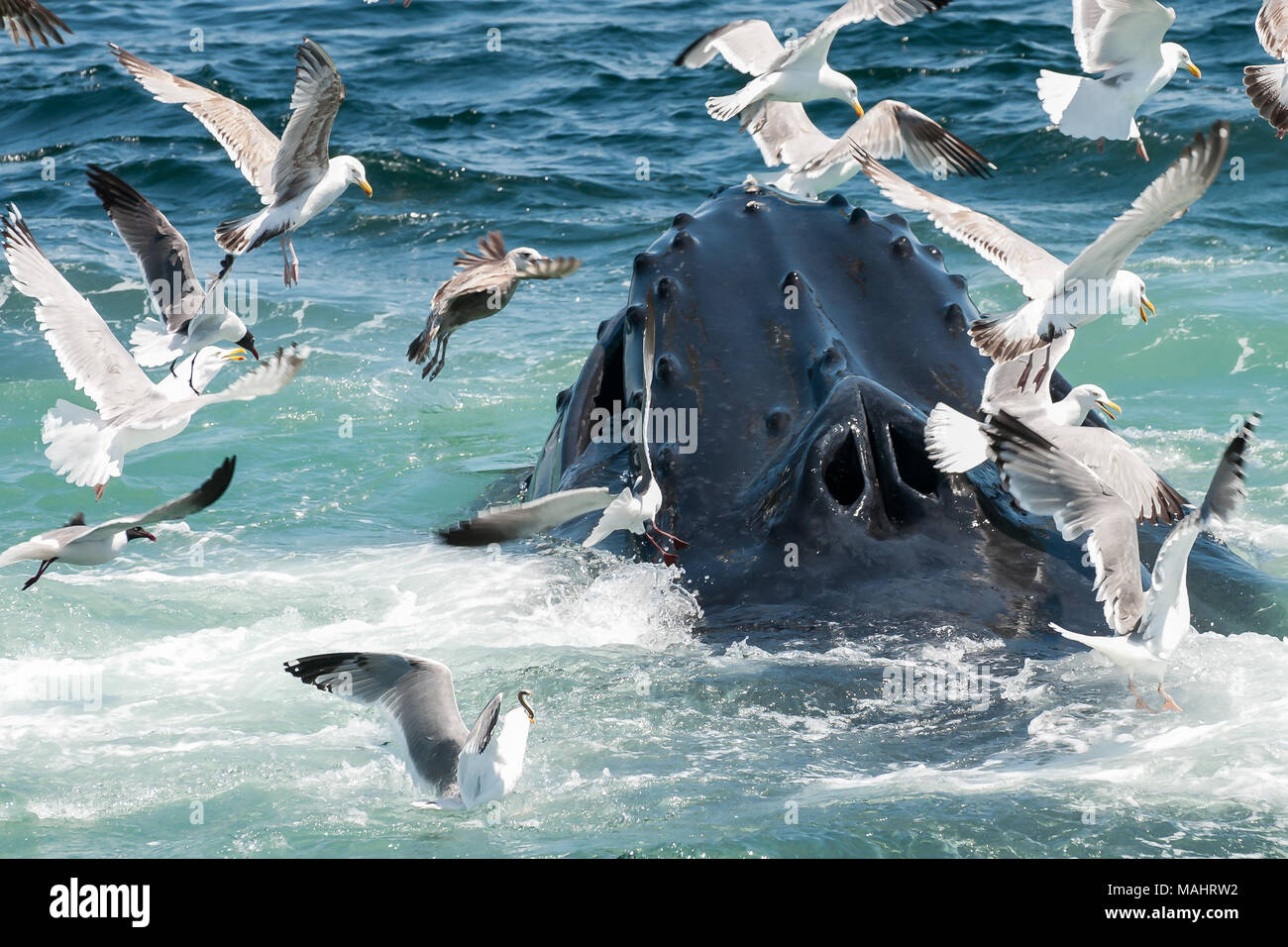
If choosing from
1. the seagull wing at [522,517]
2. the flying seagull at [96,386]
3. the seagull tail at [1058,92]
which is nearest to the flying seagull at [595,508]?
the seagull wing at [522,517]

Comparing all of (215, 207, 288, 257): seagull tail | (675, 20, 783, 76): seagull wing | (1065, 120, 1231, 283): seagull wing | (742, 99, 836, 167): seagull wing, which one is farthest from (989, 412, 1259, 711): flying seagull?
(742, 99, 836, 167): seagull wing

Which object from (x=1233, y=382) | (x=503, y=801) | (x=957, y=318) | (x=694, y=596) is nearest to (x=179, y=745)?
(x=503, y=801)

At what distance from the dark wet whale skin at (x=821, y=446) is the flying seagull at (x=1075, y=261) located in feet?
1.05

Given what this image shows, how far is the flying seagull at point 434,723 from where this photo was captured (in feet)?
19.4

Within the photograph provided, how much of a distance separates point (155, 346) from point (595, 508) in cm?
339

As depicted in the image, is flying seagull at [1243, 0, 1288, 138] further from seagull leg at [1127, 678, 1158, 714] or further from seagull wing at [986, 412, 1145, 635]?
seagull leg at [1127, 678, 1158, 714]

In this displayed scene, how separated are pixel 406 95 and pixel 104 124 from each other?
14.9 feet

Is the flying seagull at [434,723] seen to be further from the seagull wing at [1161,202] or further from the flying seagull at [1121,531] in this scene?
the seagull wing at [1161,202]

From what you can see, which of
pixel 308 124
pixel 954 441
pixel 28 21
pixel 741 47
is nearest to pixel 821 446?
Result: pixel 954 441

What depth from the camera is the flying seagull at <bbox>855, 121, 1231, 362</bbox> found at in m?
7.11

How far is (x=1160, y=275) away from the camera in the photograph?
17.4 metres

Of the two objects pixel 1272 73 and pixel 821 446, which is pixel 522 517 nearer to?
pixel 821 446

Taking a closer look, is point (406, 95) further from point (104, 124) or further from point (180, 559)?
point (180, 559)

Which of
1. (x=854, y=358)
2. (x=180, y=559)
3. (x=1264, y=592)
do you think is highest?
(x=854, y=358)
